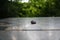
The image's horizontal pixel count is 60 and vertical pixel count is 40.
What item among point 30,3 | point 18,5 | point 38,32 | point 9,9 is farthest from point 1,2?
point 38,32

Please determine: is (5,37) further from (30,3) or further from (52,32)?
(30,3)

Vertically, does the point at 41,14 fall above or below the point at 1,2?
below

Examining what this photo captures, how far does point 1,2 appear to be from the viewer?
2523 millimetres

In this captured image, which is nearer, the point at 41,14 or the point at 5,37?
the point at 5,37

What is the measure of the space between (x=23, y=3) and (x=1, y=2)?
608 millimetres

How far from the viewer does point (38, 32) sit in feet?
4.83

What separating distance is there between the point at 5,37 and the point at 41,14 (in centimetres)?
177

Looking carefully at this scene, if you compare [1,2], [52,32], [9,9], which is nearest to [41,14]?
[9,9]

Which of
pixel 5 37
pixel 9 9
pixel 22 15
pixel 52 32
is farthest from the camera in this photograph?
pixel 22 15

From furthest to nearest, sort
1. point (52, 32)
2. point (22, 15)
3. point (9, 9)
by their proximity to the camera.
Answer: point (22, 15), point (9, 9), point (52, 32)

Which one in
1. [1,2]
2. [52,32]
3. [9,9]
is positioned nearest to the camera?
[52,32]

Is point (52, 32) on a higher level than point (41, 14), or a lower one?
higher

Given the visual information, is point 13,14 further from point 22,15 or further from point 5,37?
point 5,37

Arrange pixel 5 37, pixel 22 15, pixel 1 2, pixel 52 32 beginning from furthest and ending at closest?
pixel 22 15 → pixel 1 2 → pixel 52 32 → pixel 5 37
